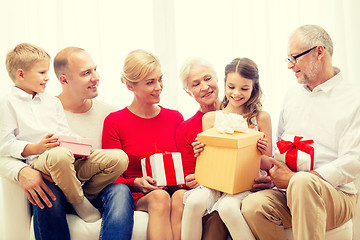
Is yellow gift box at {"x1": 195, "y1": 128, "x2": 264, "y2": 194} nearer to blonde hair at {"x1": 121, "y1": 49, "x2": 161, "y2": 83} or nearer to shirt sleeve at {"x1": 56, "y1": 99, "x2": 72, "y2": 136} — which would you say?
blonde hair at {"x1": 121, "y1": 49, "x2": 161, "y2": 83}

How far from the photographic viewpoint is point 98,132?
2770 mm

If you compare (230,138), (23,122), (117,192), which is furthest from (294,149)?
(23,122)

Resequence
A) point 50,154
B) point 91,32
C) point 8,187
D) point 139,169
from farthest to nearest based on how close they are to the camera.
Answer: point 91,32
point 139,169
point 8,187
point 50,154

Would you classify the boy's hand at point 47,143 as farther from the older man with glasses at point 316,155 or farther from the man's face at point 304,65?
the man's face at point 304,65

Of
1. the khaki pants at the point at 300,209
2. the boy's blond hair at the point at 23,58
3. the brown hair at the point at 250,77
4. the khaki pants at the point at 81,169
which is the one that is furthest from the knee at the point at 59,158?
the brown hair at the point at 250,77

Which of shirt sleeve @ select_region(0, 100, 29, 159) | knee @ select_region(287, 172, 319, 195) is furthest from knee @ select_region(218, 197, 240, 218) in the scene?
shirt sleeve @ select_region(0, 100, 29, 159)

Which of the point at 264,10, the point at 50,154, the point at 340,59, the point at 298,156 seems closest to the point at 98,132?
the point at 50,154

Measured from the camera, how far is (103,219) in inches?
88.7

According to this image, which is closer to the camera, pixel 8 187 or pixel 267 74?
pixel 8 187

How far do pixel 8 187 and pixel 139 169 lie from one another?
767mm

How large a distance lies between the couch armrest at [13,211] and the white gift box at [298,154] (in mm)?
1424

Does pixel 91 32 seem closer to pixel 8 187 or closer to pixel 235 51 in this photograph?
pixel 235 51

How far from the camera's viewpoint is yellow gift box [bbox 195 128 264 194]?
218 centimetres

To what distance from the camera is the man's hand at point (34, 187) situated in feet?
7.17
